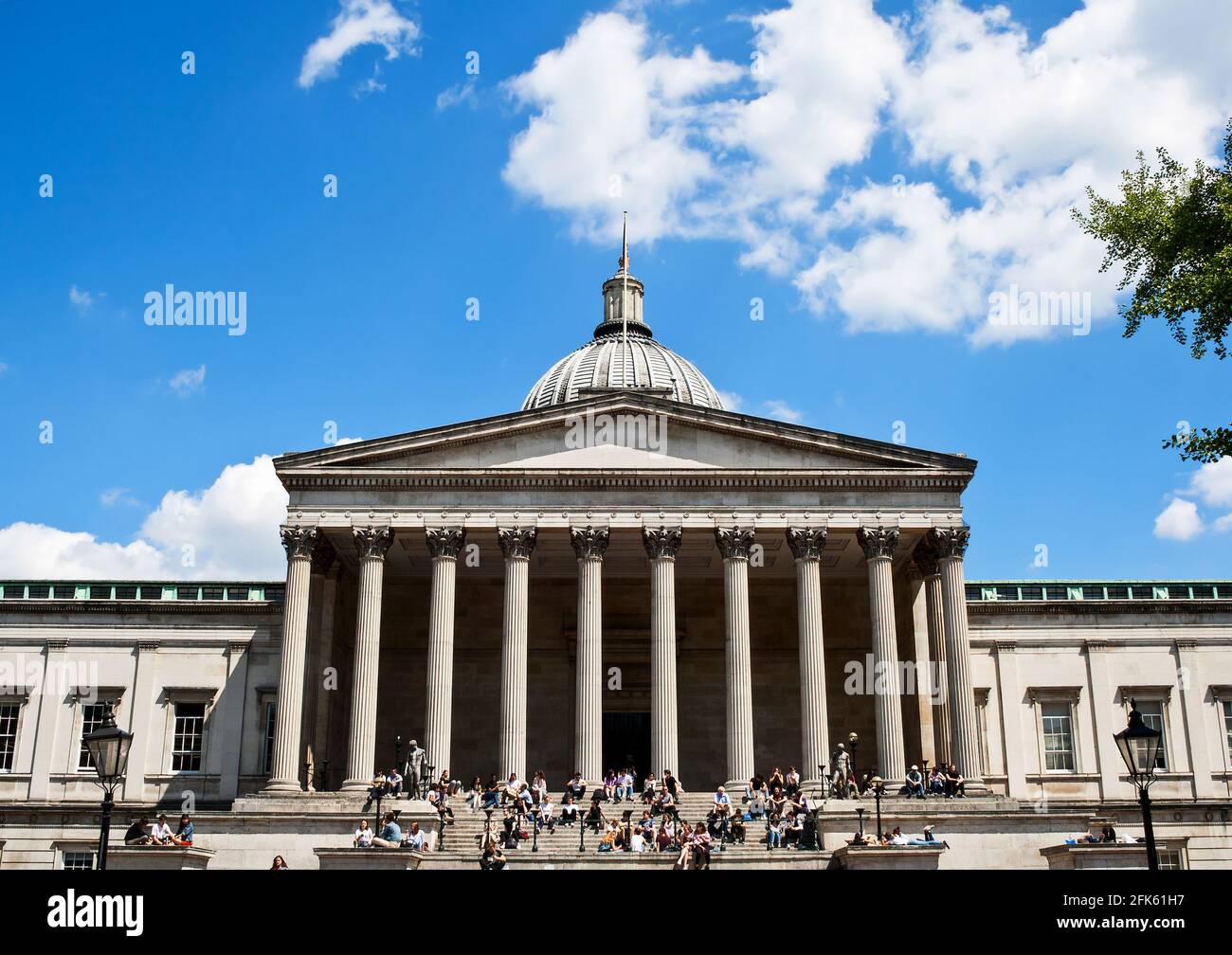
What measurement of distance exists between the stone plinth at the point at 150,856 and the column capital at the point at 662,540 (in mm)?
17506

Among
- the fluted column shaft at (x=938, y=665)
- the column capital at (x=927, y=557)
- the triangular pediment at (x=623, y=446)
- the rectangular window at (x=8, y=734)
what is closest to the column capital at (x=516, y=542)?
A: the triangular pediment at (x=623, y=446)

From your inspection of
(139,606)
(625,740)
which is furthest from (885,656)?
(139,606)

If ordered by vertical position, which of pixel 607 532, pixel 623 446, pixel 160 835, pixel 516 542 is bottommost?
pixel 160 835

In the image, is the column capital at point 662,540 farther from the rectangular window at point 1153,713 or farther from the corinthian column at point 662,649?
the rectangular window at point 1153,713

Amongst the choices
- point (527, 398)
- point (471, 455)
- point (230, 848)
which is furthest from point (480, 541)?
point (527, 398)

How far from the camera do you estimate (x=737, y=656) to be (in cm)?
4116

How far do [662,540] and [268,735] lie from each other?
16691 millimetres

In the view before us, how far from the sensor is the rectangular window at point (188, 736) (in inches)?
1858

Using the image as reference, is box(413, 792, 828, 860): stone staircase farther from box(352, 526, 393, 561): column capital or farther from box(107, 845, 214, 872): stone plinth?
box(352, 526, 393, 561): column capital

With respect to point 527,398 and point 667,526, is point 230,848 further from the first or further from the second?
point 527,398

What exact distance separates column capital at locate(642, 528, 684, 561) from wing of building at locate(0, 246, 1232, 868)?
0.33 ft

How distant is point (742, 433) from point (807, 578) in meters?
5.21

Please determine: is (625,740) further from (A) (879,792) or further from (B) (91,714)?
(B) (91,714)

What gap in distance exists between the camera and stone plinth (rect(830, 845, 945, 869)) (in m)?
28.2
